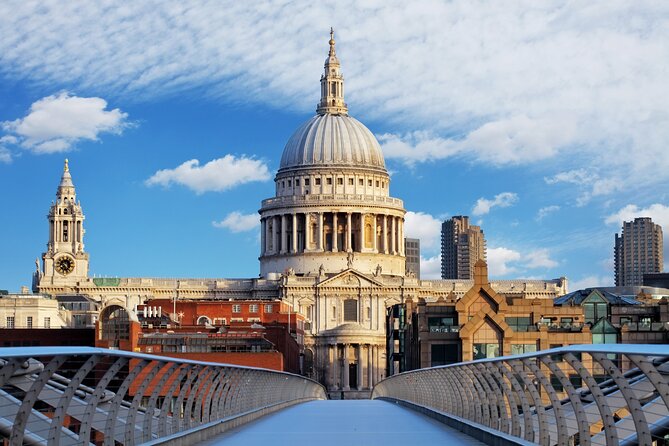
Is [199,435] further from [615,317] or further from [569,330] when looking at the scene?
[615,317]

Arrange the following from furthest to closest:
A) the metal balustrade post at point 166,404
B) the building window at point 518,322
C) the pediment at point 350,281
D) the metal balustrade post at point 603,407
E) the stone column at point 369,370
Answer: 1. the pediment at point 350,281
2. the stone column at point 369,370
3. the building window at point 518,322
4. the metal balustrade post at point 166,404
5. the metal balustrade post at point 603,407

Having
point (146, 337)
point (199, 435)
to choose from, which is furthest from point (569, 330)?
point (199, 435)

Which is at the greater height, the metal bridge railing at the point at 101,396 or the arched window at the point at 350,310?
the arched window at the point at 350,310

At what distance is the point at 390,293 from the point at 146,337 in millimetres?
88274

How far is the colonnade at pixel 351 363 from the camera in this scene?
588 feet

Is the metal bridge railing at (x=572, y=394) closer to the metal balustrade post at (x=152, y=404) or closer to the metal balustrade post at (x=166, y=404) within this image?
the metal balustrade post at (x=166, y=404)

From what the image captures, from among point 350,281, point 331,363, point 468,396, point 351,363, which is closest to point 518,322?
point 468,396

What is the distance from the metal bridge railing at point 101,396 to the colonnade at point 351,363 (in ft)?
476

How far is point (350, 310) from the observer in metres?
196

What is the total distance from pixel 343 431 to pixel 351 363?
152 meters

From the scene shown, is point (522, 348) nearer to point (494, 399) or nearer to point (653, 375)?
point (494, 399)

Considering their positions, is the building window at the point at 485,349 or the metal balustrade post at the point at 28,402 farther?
the building window at the point at 485,349

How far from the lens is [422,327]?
301 feet

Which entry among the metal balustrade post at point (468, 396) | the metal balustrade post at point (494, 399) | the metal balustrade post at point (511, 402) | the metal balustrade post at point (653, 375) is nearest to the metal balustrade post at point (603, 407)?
the metal balustrade post at point (653, 375)
